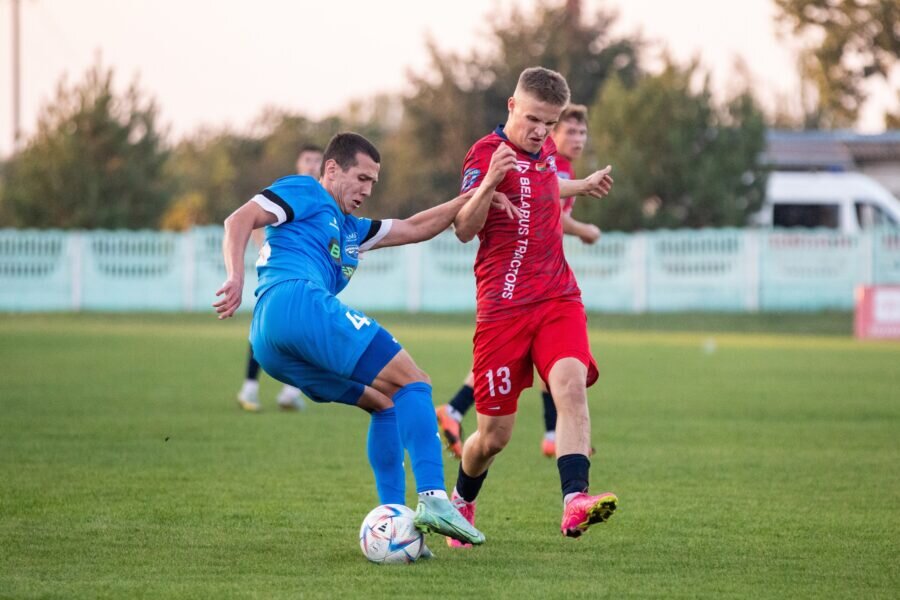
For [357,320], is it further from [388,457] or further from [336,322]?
[388,457]

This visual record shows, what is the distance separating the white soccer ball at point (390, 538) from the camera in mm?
5991

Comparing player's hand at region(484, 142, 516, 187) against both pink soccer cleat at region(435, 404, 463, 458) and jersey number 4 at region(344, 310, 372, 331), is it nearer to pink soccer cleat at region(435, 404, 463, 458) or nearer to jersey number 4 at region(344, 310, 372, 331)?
jersey number 4 at region(344, 310, 372, 331)

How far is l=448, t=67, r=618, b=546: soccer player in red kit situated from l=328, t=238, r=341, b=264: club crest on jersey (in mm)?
624

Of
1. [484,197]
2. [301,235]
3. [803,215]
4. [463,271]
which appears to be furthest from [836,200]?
[301,235]

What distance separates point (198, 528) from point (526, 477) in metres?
2.79

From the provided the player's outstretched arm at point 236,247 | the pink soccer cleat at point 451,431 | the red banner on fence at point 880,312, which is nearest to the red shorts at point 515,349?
the player's outstretched arm at point 236,247

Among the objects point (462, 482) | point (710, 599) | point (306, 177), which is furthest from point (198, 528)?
point (710, 599)

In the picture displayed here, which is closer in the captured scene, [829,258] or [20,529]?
[20,529]

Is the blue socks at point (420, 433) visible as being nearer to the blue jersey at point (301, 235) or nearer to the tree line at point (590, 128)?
the blue jersey at point (301, 235)

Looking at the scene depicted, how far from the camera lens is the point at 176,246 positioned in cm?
3416

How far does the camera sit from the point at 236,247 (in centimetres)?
605

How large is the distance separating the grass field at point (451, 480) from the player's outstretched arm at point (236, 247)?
1.13 meters

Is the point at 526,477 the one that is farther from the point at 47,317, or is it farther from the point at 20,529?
the point at 47,317

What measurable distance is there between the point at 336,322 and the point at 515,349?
111 centimetres
